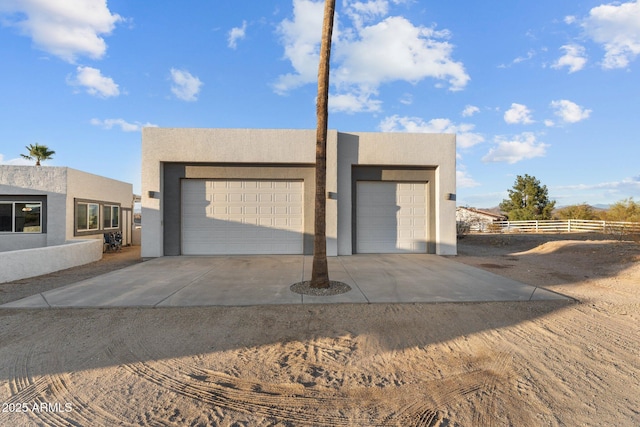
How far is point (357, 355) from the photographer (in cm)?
340

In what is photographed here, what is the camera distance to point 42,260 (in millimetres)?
7977

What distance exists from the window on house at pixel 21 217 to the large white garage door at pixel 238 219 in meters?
6.21

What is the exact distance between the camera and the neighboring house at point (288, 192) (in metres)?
10.3

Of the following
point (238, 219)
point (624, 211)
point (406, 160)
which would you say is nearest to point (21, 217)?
point (238, 219)

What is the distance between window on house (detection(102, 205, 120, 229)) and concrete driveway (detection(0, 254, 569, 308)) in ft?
24.3

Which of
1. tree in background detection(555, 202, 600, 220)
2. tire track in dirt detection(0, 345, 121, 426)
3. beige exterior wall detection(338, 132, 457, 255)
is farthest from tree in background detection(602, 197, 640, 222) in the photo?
tire track in dirt detection(0, 345, 121, 426)

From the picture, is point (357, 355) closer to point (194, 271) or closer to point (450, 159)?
point (194, 271)

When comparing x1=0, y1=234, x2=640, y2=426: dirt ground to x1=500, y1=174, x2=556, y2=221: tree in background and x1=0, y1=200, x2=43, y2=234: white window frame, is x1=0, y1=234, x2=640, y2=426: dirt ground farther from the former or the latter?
x1=500, y1=174, x2=556, y2=221: tree in background

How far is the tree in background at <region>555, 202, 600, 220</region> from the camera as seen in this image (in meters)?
30.4

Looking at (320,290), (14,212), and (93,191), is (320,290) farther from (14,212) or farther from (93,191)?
(14,212)

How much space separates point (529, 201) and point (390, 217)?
100 feet

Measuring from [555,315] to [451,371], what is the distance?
2.87m

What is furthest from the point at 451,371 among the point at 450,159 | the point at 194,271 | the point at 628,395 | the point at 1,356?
the point at 450,159

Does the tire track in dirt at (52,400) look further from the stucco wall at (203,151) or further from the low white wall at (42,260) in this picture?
the stucco wall at (203,151)
